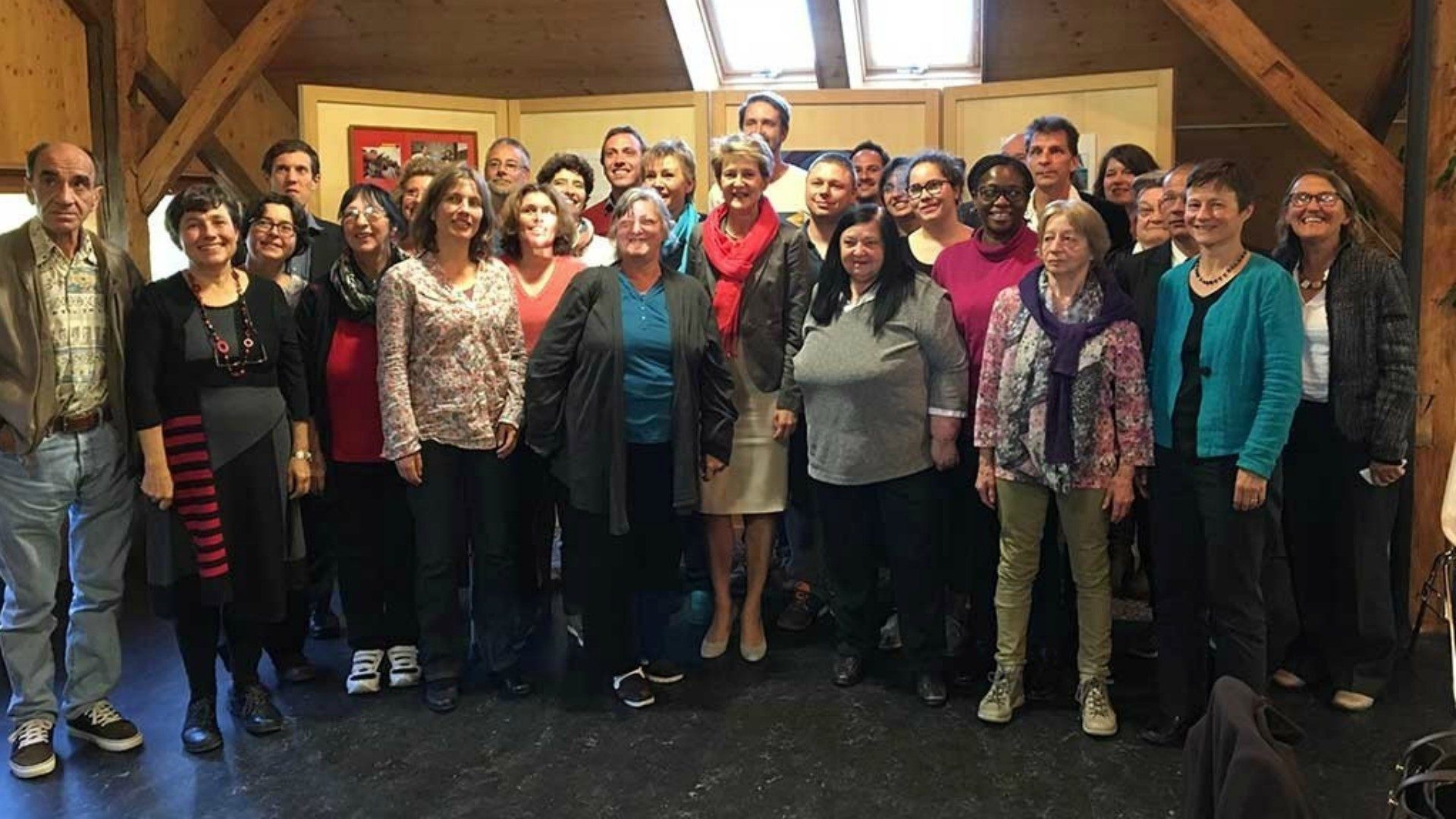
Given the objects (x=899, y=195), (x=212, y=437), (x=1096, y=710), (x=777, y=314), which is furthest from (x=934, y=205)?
(x=212, y=437)

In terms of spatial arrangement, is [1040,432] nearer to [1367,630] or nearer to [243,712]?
[1367,630]

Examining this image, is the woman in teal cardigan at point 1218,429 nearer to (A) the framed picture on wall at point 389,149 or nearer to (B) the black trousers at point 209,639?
(B) the black trousers at point 209,639

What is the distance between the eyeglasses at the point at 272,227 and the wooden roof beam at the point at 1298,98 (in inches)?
121

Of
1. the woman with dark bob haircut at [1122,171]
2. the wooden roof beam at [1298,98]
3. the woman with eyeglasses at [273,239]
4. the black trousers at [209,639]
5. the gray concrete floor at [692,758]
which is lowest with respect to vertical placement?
the gray concrete floor at [692,758]

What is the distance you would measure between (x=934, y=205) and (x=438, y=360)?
1.50 meters

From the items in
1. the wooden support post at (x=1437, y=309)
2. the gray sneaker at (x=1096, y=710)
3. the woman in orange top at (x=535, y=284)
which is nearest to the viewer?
the gray sneaker at (x=1096, y=710)

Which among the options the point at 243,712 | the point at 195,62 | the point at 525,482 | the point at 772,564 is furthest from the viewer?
the point at 195,62

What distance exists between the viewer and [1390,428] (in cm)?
299

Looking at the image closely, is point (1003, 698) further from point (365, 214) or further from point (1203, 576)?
point (365, 214)

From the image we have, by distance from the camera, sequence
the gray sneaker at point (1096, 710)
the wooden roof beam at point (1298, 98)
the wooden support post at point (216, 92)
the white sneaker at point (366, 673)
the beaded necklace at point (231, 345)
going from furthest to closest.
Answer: the wooden support post at point (216, 92)
the wooden roof beam at point (1298, 98)
the white sneaker at point (366, 673)
the gray sneaker at point (1096, 710)
the beaded necklace at point (231, 345)

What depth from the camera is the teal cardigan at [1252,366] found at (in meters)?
2.58

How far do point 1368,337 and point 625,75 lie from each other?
417 cm

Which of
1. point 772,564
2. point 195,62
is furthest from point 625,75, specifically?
point 772,564

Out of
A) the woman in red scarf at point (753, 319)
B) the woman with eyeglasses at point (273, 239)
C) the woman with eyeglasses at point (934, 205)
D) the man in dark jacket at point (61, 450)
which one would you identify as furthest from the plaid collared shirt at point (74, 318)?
the woman with eyeglasses at point (934, 205)
